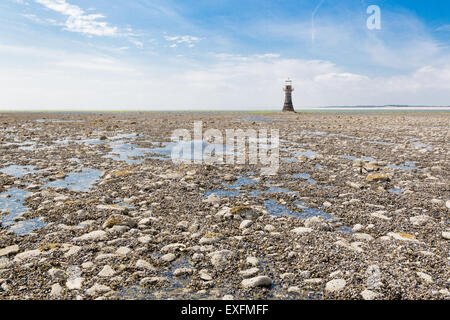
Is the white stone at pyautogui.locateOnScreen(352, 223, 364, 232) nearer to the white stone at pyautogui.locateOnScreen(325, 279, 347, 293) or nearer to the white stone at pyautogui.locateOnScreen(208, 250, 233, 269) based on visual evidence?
the white stone at pyautogui.locateOnScreen(325, 279, 347, 293)

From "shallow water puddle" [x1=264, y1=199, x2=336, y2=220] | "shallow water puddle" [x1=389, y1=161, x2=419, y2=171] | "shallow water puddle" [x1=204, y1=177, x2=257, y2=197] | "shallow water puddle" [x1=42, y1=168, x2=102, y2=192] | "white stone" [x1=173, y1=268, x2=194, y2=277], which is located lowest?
"white stone" [x1=173, y1=268, x2=194, y2=277]

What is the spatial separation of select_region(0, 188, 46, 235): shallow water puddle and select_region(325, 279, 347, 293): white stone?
216 inches

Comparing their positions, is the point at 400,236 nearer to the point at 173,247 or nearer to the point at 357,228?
the point at 357,228

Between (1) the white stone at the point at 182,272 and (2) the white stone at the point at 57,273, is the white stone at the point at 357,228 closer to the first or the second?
(1) the white stone at the point at 182,272

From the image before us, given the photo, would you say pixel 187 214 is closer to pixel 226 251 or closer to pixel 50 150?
pixel 226 251

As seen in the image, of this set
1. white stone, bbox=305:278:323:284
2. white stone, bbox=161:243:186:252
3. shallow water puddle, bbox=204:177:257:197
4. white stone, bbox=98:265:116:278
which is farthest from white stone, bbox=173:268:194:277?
shallow water puddle, bbox=204:177:257:197

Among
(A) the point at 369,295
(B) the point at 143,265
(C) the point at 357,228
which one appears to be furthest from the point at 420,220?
(B) the point at 143,265

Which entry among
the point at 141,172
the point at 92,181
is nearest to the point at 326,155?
the point at 141,172

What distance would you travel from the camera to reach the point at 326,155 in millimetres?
13672

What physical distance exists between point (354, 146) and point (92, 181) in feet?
47.0

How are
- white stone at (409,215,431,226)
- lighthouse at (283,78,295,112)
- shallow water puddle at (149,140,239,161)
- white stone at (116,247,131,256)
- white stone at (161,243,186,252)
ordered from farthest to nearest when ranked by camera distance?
lighthouse at (283,78,295,112) → shallow water puddle at (149,140,239,161) → white stone at (409,215,431,226) → white stone at (161,243,186,252) → white stone at (116,247,131,256)

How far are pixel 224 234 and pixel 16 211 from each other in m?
5.00

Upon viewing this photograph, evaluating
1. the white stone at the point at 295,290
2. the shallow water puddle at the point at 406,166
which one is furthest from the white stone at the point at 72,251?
the shallow water puddle at the point at 406,166

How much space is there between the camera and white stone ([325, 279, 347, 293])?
3617 millimetres
